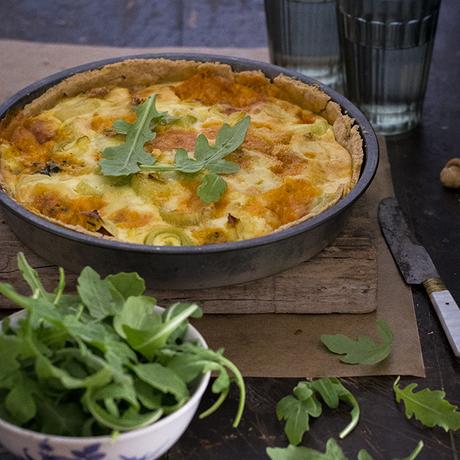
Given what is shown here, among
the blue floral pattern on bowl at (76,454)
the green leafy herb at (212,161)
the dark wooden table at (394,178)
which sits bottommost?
the dark wooden table at (394,178)

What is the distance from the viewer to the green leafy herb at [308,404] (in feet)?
7.98

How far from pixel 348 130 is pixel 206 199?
67cm

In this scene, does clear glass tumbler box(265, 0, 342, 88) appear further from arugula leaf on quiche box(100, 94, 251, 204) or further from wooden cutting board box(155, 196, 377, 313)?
wooden cutting board box(155, 196, 377, 313)

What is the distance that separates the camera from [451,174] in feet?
11.9

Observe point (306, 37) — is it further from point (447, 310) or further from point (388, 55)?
point (447, 310)

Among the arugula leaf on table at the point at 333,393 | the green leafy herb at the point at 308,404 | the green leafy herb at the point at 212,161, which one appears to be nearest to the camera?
the green leafy herb at the point at 308,404

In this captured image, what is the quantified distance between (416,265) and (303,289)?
46 cm

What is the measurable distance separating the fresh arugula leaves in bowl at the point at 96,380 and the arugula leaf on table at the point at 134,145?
0.82m

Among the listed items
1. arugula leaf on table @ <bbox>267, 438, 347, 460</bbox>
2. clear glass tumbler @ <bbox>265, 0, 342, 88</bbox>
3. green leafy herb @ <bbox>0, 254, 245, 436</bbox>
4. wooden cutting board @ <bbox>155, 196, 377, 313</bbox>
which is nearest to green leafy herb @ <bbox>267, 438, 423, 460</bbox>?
Answer: arugula leaf on table @ <bbox>267, 438, 347, 460</bbox>

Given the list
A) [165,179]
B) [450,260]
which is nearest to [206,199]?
[165,179]

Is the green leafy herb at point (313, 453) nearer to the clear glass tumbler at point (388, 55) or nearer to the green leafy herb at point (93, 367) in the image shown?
the green leafy herb at point (93, 367)

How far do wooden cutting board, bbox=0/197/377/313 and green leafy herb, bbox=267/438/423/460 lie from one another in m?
0.63

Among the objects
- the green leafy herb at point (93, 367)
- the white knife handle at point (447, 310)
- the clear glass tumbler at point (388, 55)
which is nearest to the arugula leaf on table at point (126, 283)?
the green leafy herb at point (93, 367)

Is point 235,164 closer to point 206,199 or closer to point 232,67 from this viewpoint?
point 206,199
